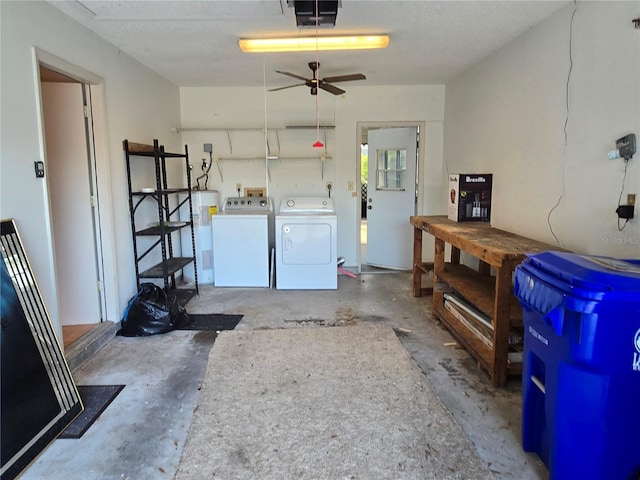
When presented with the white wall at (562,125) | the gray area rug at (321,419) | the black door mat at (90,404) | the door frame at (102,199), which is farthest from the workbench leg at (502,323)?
the door frame at (102,199)

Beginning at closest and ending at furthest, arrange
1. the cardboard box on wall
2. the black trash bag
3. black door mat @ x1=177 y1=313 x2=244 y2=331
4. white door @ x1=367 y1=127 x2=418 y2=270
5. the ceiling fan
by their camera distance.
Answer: the black trash bag < black door mat @ x1=177 y1=313 x2=244 y2=331 < the ceiling fan < the cardboard box on wall < white door @ x1=367 y1=127 x2=418 y2=270

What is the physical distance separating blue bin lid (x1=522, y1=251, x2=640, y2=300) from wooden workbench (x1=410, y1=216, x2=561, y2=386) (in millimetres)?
649

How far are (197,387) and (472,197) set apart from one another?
2808 millimetres

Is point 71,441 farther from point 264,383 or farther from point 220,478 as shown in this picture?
point 264,383

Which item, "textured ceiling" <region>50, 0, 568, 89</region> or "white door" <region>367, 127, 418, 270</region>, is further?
"white door" <region>367, 127, 418, 270</region>

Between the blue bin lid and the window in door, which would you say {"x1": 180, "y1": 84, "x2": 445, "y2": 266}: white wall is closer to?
the window in door

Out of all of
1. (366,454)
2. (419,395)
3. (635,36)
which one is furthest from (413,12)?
(366,454)

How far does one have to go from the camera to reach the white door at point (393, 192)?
5.25 metres

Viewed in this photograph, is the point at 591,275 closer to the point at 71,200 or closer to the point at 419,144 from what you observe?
the point at 71,200

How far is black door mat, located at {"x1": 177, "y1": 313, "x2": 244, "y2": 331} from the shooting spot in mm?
3375

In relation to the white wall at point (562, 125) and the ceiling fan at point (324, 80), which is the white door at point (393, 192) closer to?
the white wall at point (562, 125)

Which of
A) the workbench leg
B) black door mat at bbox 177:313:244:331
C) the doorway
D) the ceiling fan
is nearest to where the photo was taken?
the workbench leg

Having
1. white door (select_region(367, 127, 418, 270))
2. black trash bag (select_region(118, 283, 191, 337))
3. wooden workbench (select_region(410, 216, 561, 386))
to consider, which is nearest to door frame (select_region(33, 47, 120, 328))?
black trash bag (select_region(118, 283, 191, 337))

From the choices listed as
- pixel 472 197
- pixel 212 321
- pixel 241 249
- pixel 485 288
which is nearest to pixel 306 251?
pixel 241 249
